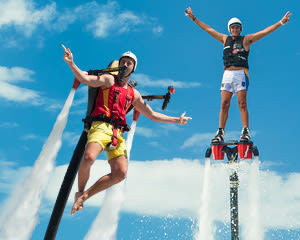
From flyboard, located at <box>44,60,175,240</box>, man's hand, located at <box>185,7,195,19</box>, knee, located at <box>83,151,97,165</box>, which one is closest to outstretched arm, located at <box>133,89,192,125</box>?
flyboard, located at <box>44,60,175,240</box>

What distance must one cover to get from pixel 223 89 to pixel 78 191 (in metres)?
5.47

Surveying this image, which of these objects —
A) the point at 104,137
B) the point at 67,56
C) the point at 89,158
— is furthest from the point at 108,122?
the point at 67,56

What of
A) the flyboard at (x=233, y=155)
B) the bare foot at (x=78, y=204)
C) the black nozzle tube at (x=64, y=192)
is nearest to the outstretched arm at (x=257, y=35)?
the flyboard at (x=233, y=155)

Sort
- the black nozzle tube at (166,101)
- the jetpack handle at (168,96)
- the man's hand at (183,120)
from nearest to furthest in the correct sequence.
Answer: the man's hand at (183,120), the jetpack handle at (168,96), the black nozzle tube at (166,101)

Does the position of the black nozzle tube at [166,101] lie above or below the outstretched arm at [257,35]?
below

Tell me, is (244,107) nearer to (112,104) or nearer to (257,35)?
(257,35)

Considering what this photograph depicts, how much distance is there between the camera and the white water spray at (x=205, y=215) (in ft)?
33.5

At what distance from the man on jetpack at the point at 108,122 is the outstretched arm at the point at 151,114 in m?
0.02

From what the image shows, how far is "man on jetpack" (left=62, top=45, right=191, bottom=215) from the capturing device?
6242 millimetres

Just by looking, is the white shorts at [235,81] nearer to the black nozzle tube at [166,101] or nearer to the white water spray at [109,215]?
the black nozzle tube at [166,101]

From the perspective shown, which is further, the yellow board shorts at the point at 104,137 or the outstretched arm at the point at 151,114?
Result: the outstretched arm at the point at 151,114

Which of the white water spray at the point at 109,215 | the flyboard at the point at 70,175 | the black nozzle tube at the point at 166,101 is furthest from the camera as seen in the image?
the white water spray at the point at 109,215

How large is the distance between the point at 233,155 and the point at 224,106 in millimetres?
1299

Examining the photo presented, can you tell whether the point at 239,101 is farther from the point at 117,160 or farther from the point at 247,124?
the point at 117,160
